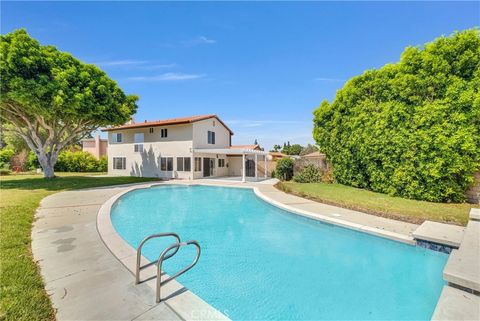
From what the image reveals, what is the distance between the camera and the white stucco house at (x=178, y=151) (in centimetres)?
2177

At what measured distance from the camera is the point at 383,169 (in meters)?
12.4

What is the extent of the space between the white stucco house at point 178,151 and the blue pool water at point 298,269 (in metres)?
12.8

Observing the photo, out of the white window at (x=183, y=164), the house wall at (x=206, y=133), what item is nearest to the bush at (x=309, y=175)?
the house wall at (x=206, y=133)

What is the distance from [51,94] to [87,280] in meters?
16.0

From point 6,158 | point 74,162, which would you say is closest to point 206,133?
point 74,162

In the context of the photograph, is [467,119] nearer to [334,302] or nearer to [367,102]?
[367,102]

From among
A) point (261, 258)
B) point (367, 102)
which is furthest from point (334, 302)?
point (367, 102)

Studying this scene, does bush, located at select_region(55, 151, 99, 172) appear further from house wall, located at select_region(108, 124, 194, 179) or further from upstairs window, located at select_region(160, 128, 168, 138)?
upstairs window, located at select_region(160, 128, 168, 138)

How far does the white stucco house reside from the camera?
2177cm

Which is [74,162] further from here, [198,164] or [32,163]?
[198,164]

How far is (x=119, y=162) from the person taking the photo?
26141mm

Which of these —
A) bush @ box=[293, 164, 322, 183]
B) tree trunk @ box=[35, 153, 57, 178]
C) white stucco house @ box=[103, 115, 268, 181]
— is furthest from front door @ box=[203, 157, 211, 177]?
tree trunk @ box=[35, 153, 57, 178]

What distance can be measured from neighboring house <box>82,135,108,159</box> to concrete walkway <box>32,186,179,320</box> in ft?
127

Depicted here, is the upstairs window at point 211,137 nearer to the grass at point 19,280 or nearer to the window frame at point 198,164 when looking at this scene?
the window frame at point 198,164
